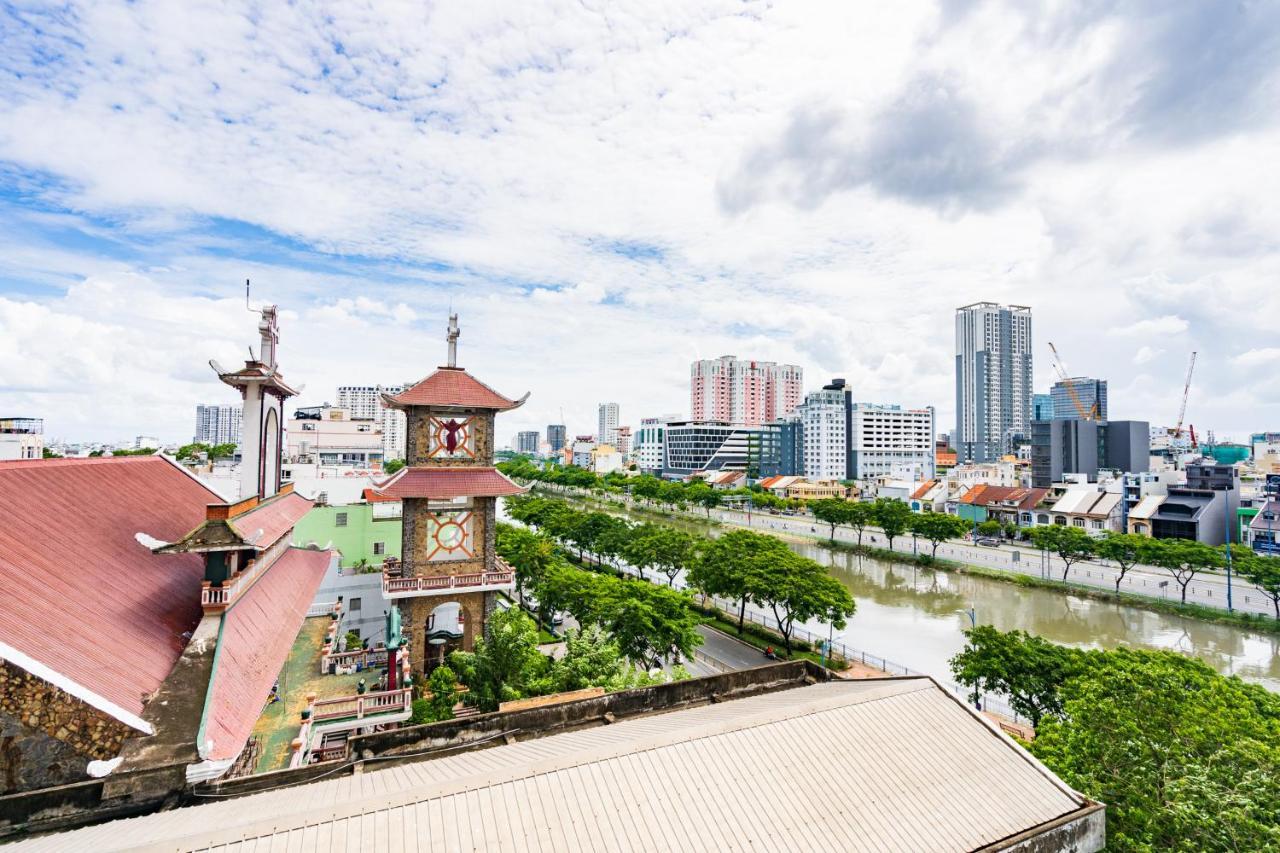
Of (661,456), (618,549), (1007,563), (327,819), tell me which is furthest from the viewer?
(661,456)

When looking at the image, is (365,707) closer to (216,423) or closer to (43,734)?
(43,734)

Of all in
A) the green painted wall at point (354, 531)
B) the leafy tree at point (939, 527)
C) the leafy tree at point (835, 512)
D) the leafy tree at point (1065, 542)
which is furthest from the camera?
the leafy tree at point (835, 512)

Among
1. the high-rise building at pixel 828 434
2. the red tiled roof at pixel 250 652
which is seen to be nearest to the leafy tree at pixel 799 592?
the red tiled roof at pixel 250 652

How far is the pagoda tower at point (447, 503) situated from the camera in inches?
780

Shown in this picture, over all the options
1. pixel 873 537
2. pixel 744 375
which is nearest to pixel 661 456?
pixel 744 375

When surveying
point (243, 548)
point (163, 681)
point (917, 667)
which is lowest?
point (917, 667)

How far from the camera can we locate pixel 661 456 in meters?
145

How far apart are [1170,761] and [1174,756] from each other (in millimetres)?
224

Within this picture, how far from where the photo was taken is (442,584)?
781 inches

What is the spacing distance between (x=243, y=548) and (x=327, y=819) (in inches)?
230

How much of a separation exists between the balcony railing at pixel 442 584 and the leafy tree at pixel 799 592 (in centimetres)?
1219

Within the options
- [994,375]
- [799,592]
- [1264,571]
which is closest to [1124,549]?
[1264,571]

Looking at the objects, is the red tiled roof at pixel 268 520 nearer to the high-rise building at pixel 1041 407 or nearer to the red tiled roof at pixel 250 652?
the red tiled roof at pixel 250 652

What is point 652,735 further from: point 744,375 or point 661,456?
point 744,375
